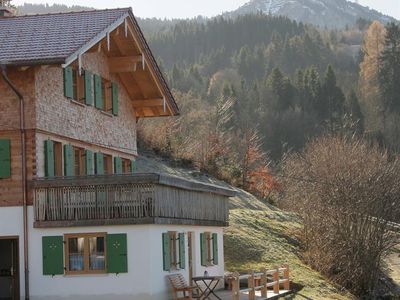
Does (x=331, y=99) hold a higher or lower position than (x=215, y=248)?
higher

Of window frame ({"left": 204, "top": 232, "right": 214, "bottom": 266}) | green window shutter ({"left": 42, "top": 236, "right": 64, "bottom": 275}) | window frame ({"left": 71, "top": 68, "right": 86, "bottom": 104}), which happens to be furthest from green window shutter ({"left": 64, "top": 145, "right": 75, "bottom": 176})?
window frame ({"left": 204, "top": 232, "right": 214, "bottom": 266})

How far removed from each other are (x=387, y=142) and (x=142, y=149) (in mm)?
45845

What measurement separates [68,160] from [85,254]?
325cm

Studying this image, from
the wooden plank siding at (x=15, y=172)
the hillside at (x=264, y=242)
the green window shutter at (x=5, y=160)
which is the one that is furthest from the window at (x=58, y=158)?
the hillside at (x=264, y=242)

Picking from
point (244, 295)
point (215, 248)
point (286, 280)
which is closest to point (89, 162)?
point (215, 248)

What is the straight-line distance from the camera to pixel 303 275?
3841 cm

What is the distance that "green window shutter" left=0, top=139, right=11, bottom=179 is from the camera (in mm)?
26297

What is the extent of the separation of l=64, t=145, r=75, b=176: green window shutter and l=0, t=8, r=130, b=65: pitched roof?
10.4 feet

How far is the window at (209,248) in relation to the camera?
104ft

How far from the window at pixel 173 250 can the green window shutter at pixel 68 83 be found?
4.86 m

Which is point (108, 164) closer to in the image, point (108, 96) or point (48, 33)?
point (108, 96)

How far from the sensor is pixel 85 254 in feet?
85.7

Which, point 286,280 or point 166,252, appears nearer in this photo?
point 166,252

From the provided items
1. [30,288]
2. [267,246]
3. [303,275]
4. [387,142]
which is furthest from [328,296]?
[387,142]
